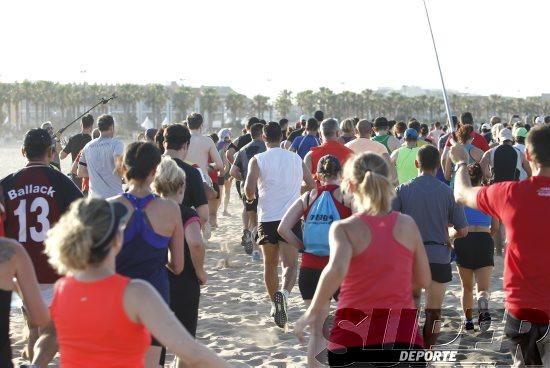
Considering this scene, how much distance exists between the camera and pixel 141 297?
A: 269cm

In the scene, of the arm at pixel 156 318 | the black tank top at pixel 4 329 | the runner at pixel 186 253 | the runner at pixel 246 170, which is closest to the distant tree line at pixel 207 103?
the runner at pixel 246 170

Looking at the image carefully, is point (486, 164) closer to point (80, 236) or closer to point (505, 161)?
point (505, 161)

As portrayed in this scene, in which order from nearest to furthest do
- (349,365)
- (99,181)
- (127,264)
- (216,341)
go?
(349,365), (127,264), (216,341), (99,181)

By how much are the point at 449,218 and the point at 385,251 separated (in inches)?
101

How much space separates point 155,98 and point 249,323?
9493cm

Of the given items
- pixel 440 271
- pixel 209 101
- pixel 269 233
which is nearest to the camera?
pixel 440 271

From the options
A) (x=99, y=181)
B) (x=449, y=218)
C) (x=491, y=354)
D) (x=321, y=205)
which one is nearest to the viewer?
(x=321, y=205)

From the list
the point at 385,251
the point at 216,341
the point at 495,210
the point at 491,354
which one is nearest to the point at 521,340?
the point at 495,210

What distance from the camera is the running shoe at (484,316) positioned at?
730 centimetres

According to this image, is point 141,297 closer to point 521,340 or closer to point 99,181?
point 521,340

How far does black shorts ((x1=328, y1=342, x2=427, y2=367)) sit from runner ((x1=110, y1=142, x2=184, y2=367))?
110 cm

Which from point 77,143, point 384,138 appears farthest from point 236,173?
point 77,143

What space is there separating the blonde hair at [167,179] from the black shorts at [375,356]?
4.88 ft

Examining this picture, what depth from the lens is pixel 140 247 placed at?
14.0ft
